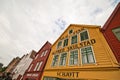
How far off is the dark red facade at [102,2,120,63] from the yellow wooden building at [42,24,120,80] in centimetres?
41

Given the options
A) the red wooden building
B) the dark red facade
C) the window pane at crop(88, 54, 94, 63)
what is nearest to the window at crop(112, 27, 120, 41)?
the dark red facade

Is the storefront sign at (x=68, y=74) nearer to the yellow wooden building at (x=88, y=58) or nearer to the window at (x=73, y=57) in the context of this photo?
the yellow wooden building at (x=88, y=58)

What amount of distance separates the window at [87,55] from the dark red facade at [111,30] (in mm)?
2130

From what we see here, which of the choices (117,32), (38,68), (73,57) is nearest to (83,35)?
(73,57)

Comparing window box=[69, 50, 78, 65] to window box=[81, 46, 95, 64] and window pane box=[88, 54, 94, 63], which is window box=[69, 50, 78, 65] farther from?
window pane box=[88, 54, 94, 63]

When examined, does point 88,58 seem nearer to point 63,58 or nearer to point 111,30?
point 111,30

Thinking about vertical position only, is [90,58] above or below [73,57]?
below

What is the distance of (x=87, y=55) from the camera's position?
1005 cm

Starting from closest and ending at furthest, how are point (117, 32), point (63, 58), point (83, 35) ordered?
point (117, 32)
point (83, 35)
point (63, 58)

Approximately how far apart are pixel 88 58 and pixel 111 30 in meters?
4.01

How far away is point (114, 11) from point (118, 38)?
12.5ft

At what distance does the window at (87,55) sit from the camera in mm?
9478

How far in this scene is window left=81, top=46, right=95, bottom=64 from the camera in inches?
373

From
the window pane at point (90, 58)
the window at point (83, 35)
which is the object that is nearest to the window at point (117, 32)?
the window pane at point (90, 58)
